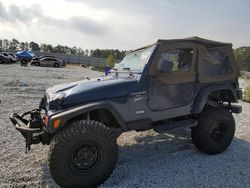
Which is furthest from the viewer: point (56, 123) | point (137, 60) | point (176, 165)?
point (137, 60)

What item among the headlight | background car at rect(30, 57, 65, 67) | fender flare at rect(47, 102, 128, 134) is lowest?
background car at rect(30, 57, 65, 67)

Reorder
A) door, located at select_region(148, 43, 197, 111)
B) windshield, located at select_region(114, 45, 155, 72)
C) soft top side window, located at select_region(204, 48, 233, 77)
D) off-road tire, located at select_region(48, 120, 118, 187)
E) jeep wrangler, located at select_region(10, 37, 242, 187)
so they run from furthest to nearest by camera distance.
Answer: soft top side window, located at select_region(204, 48, 233, 77) < windshield, located at select_region(114, 45, 155, 72) < door, located at select_region(148, 43, 197, 111) < jeep wrangler, located at select_region(10, 37, 242, 187) < off-road tire, located at select_region(48, 120, 118, 187)

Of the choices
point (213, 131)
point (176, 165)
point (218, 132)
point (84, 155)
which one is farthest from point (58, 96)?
point (218, 132)

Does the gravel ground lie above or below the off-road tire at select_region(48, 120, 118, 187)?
below

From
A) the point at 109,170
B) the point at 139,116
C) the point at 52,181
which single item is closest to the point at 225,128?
the point at 139,116

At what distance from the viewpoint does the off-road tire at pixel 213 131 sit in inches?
203

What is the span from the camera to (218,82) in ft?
17.5

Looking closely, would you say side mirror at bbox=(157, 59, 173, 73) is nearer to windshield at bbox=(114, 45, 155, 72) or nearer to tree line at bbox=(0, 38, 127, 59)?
windshield at bbox=(114, 45, 155, 72)

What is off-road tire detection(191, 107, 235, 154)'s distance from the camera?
515 centimetres

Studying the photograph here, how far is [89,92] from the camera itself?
13.7ft

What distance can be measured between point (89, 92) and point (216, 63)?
8.75ft

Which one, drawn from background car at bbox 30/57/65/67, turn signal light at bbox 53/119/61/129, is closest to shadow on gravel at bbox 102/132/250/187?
turn signal light at bbox 53/119/61/129

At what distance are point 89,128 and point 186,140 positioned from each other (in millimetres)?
2862

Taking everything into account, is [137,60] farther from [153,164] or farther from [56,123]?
[56,123]
